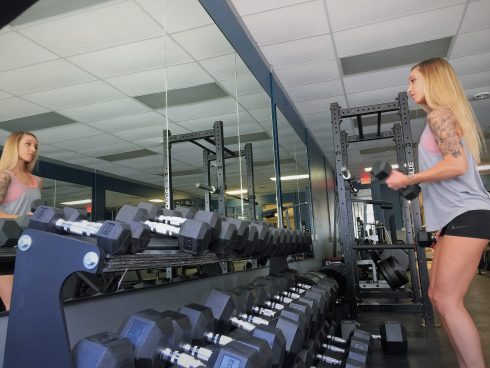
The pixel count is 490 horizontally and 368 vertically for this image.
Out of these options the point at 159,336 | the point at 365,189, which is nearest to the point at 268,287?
the point at 159,336

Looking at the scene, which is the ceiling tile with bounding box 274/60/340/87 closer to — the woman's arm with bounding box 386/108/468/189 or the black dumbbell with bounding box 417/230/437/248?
the black dumbbell with bounding box 417/230/437/248

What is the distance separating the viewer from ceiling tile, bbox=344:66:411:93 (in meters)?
4.35

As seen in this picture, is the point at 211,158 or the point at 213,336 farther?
the point at 211,158

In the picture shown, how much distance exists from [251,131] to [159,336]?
2633 mm

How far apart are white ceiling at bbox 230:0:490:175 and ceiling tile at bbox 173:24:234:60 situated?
1.04 feet

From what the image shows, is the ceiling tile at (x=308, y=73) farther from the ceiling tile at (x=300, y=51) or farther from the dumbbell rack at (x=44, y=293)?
the dumbbell rack at (x=44, y=293)

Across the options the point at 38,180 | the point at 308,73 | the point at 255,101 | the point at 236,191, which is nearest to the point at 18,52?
the point at 38,180

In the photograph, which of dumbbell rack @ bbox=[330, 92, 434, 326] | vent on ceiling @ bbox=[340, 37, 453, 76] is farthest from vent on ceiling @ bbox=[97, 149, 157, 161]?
vent on ceiling @ bbox=[340, 37, 453, 76]

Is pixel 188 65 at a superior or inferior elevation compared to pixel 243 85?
inferior

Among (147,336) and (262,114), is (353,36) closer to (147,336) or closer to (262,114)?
(262,114)

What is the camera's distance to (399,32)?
3.46 metres

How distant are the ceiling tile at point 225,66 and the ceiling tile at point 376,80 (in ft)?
5.77

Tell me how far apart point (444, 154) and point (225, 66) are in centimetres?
189

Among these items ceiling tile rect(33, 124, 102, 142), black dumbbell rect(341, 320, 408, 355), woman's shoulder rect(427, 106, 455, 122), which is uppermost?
woman's shoulder rect(427, 106, 455, 122)
